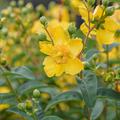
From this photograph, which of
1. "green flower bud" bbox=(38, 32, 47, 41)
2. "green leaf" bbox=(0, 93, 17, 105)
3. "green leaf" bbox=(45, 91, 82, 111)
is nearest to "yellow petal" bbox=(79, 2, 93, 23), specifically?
"green flower bud" bbox=(38, 32, 47, 41)

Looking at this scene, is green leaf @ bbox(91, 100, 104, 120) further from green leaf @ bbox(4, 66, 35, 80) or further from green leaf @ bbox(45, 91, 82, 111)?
green leaf @ bbox(4, 66, 35, 80)

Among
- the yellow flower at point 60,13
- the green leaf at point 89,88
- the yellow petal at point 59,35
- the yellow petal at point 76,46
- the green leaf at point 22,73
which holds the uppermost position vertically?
the yellow flower at point 60,13

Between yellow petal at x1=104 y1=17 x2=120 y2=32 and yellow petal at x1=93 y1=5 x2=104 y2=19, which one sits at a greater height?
yellow petal at x1=93 y1=5 x2=104 y2=19

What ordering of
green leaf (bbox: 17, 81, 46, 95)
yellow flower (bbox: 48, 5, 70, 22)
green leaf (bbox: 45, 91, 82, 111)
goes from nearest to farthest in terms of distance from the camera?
green leaf (bbox: 45, 91, 82, 111) < green leaf (bbox: 17, 81, 46, 95) < yellow flower (bbox: 48, 5, 70, 22)

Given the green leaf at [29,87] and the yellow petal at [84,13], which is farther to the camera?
the green leaf at [29,87]

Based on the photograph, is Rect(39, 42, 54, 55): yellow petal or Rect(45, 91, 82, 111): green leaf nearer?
Rect(39, 42, 54, 55): yellow petal

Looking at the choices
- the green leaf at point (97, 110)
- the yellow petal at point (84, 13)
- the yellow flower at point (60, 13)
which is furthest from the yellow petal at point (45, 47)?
the yellow flower at point (60, 13)

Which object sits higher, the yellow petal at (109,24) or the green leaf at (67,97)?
the yellow petal at (109,24)

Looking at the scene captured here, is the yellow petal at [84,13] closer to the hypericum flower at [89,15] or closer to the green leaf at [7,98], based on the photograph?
the hypericum flower at [89,15]
